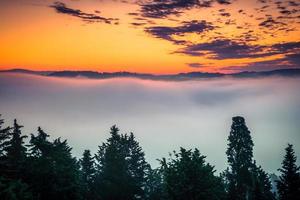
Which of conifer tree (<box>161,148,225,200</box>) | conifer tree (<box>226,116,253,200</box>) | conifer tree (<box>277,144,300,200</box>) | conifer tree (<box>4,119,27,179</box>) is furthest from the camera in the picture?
conifer tree (<box>226,116,253,200</box>)

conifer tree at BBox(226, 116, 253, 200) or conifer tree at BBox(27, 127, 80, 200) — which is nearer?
conifer tree at BBox(27, 127, 80, 200)

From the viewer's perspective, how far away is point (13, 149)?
47.2 m

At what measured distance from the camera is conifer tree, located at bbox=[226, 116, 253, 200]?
201 feet

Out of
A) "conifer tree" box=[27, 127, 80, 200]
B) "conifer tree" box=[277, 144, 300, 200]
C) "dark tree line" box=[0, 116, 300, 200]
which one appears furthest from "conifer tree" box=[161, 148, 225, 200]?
"conifer tree" box=[27, 127, 80, 200]

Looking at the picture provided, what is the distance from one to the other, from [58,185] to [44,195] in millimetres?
1505

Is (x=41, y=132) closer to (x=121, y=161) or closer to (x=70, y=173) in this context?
(x=70, y=173)

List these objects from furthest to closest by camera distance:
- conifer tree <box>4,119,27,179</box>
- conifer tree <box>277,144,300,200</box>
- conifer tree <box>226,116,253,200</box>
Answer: conifer tree <box>226,116,253,200</box>
conifer tree <box>277,144,300,200</box>
conifer tree <box>4,119,27,179</box>

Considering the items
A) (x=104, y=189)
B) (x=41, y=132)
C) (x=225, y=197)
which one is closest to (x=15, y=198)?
(x=41, y=132)

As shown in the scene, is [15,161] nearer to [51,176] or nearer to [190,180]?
[51,176]

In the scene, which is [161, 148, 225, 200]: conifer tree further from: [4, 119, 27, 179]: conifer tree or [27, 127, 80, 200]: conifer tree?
[4, 119, 27, 179]: conifer tree

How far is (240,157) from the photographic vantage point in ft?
206

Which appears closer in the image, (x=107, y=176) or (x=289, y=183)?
(x=289, y=183)

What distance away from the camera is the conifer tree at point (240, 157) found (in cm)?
6138

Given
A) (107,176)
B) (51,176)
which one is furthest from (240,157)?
(51,176)
